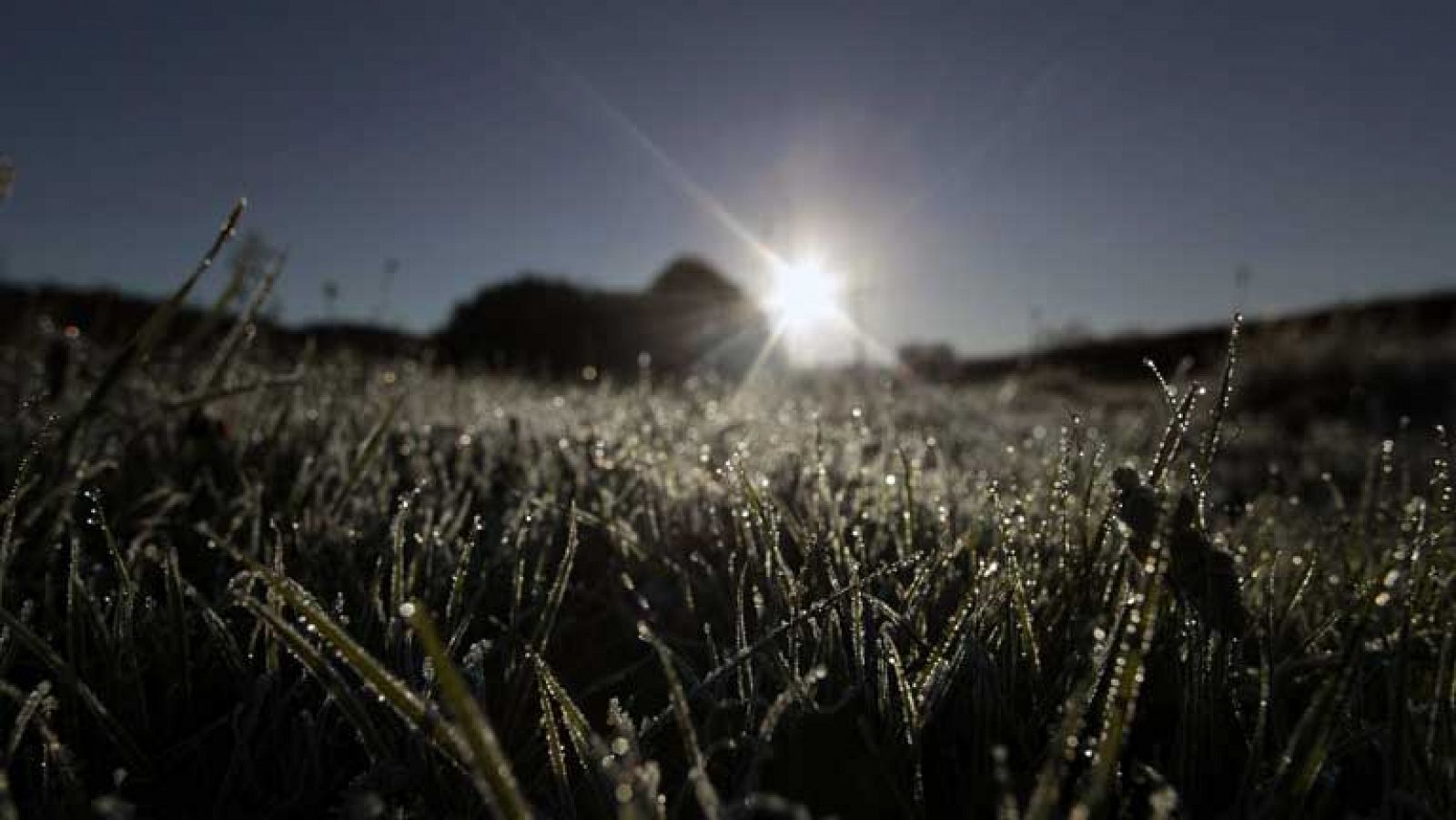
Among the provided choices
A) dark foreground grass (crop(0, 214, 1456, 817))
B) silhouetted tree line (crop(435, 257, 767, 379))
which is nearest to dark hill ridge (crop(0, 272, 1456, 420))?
silhouetted tree line (crop(435, 257, 767, 379))

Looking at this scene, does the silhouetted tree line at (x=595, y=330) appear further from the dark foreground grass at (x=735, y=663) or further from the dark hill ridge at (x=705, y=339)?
the dark foreground grass at (x=735, y=663)

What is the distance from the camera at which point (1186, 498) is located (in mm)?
1057

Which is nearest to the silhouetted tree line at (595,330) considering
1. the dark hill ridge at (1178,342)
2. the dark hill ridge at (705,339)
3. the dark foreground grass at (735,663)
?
the dark hill ridge at (705,339)

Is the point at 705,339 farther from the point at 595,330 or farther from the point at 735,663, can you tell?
the point at 735,663

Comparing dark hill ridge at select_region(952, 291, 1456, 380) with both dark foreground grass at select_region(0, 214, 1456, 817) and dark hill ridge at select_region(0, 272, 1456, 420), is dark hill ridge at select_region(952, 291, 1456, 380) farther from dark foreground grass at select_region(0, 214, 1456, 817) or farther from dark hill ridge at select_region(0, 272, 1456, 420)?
dark foreground grass at select_region(0, 214, 1456, 817)

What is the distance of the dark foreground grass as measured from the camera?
95 centimetres

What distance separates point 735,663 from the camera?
1.00 metres

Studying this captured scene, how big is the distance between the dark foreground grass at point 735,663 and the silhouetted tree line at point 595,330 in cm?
909

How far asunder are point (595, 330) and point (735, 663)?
1096 cm

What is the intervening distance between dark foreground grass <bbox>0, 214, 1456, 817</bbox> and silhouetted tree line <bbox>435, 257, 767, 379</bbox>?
29.8ft

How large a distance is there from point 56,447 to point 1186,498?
3.78 ft

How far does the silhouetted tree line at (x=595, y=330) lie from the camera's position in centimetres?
1135

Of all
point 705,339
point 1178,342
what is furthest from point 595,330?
point 1178,342

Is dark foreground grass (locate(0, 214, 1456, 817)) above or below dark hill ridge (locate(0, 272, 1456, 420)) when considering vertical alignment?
below
